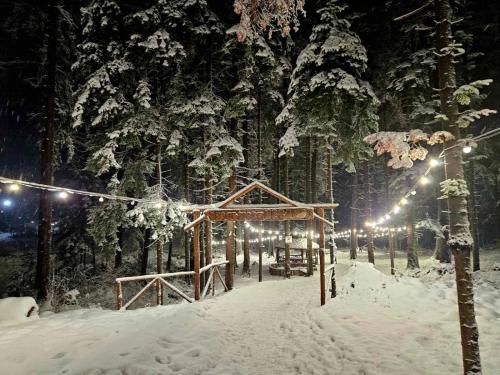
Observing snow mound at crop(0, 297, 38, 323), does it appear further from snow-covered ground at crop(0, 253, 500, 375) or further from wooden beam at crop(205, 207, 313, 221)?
wooden beam at crop(205, 207, 313, 221)

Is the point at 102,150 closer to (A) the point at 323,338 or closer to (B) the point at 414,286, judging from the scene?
(A) the point at 323,338

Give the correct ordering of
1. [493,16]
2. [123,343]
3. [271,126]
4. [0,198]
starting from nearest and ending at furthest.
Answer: [123,343]
[493,16]
[271,126]
[0,198]

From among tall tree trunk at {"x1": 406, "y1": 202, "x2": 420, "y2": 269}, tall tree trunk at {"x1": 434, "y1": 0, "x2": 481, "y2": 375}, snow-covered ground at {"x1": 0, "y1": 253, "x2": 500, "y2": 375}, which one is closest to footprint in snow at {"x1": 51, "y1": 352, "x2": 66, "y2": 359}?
snow-covered ground at {"x1": 0, "y1": 253, "x2": 500, "y2": 375}

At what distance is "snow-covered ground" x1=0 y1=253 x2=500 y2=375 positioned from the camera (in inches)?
243

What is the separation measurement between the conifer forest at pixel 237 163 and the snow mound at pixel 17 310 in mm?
50

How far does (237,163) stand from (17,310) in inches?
403

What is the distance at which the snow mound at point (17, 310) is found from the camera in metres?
8.76

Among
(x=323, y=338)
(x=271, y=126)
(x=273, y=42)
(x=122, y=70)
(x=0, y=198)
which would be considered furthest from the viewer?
(x=0, y=198)

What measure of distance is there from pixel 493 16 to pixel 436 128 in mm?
5802

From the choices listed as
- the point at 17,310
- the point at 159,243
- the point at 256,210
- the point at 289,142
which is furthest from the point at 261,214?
the point at 17,310

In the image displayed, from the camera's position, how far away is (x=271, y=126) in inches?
869

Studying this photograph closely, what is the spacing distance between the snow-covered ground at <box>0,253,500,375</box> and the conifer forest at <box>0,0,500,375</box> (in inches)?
2.2

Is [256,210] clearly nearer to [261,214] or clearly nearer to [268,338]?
[261,214]

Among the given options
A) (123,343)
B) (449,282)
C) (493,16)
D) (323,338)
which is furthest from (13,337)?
(493,16)
